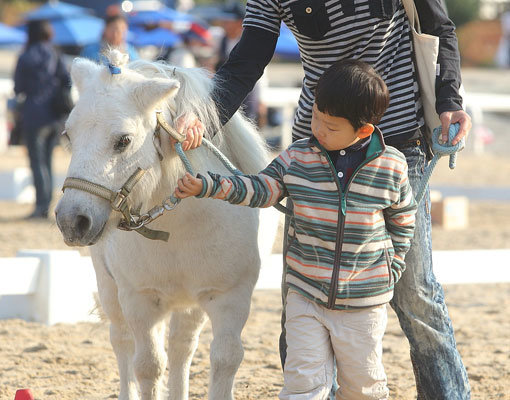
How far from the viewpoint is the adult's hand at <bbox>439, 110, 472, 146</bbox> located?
299 centimetres

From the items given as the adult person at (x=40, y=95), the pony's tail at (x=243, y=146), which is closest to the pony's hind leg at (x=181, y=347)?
the pony's tail at (x=243, y=146)

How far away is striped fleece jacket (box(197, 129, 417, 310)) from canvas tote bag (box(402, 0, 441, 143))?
285 mm

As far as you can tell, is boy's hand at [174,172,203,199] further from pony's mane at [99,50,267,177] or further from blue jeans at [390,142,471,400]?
blue jeans at [390,142,471,400]

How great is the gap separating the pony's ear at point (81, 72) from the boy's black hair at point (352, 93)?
803 millimetres

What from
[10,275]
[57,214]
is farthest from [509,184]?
[57,214]

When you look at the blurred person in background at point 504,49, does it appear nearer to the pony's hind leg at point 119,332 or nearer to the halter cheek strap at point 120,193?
the pony's hind leg at point 119,332

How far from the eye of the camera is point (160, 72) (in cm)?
317

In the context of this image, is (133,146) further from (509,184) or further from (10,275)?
(509,184)

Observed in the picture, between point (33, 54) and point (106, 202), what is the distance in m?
6.80

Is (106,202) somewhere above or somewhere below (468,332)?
above

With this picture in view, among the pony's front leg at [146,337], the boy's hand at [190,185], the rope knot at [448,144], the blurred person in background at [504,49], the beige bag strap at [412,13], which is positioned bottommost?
the pony's front leg at [146,337]

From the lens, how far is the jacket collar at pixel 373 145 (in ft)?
Answer: 9.47

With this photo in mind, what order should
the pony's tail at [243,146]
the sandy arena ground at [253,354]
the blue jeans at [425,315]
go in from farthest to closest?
1. the sandy arena ground at [253,354]
2. the pony's tail at [243,146]
3. the blue jeans at [425,315]

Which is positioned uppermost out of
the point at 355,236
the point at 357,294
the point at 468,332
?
the point at 355,236
